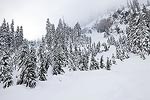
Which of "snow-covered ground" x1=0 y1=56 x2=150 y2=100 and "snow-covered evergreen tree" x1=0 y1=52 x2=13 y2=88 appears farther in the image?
"snow-covered evergreen tree" x1=0 y1=52 x2=13 y2=88

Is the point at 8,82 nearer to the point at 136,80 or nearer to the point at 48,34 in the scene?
the point at 136,80

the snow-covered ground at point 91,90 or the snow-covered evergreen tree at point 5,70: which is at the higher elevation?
the snow-covered evergreen tree at point 5,70

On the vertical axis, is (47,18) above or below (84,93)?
above

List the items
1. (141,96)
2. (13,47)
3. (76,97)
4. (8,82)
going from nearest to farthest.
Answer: (141,96), (76,97), (8,82), (13,47)

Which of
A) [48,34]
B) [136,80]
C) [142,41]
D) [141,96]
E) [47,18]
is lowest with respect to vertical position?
[141,96]

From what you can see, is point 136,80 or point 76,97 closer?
point 76,97

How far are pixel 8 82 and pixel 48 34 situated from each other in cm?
6133

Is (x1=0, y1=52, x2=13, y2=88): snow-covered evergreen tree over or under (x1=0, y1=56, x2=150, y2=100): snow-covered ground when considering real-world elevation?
over

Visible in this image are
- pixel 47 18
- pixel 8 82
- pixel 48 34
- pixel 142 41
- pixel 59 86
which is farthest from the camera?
pixel 47 18

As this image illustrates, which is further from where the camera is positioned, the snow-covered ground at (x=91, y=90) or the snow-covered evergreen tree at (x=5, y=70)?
the snow-covered evergreen tree at (x=5, y=70)

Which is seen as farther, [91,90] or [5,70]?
[5,70]

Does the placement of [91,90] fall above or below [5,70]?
below

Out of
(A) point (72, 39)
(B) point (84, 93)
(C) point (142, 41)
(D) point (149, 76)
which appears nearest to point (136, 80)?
(D) point (149, 76)

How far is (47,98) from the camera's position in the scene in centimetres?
2578
